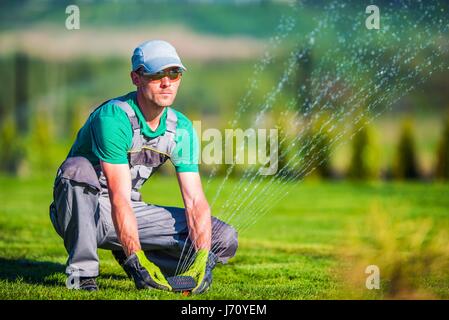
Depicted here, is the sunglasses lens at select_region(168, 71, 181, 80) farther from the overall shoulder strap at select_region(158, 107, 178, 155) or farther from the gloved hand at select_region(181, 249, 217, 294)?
the gloved hand at select_region(181, 249, 217, 294)

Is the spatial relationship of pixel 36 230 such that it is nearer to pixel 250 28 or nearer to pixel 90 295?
pixel 90 295

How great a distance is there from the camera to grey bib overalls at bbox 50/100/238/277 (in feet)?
17.7

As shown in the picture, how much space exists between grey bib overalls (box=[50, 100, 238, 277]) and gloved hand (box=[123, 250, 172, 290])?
0.31m

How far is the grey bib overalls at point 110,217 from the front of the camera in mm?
5387

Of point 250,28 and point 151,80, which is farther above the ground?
point 250,28

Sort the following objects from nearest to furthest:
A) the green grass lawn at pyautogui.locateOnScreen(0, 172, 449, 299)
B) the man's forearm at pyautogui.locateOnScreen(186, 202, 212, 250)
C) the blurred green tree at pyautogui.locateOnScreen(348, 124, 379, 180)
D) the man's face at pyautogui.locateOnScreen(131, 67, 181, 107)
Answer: the man's face at pyautogui.locateOnScreen(131, 67, 181, 107) < the man's forearm at pyautogui.locateOnScreen(186, 202, 212, 250) < the green grass lawn at pyautogui.locateOnScreen(0, 172, 449, 299) < the blurred green tree at pyautogui.locateOnScreen(348, 124, 379, 180)

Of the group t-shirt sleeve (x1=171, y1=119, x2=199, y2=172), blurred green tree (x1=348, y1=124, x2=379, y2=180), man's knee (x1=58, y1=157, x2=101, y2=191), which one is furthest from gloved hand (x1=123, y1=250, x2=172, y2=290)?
blurred green tree (x1=348, y1=124, x2=379, y2=180)

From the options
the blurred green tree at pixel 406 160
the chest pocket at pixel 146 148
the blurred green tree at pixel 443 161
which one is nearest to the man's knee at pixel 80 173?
the chest pocket at pixel 146 148

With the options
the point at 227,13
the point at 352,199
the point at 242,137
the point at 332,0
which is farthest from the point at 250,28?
the point at 352,199

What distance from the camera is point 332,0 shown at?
88.7 feet

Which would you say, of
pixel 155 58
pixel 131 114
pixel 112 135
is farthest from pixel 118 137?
pixel 155 58
